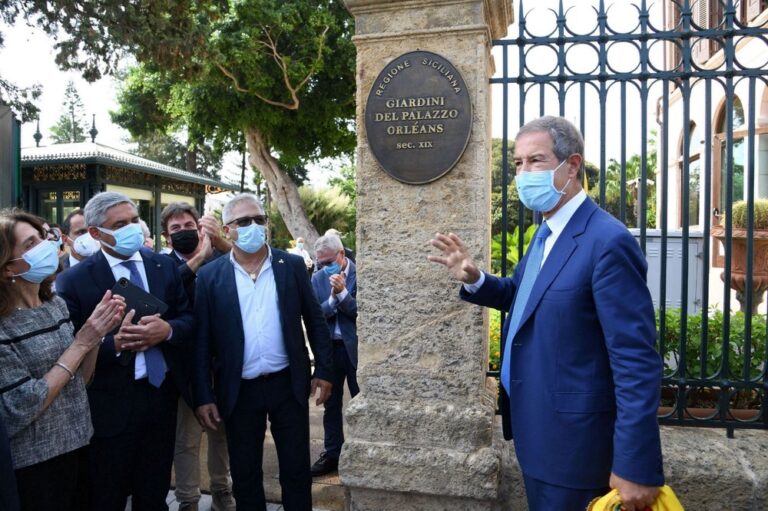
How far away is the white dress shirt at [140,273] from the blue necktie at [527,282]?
6.52 ft

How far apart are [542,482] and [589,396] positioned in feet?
1.33

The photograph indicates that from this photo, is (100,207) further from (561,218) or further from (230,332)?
(561,218)

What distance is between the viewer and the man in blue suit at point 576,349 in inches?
80.0

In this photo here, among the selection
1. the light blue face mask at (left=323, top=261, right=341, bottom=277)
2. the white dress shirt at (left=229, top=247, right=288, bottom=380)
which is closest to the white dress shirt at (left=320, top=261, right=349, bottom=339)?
the light blue face mask at (left=323, top=261, right=341, bottom=277)

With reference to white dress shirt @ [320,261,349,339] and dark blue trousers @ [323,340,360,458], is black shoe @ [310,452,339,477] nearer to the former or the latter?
dark blue trousers @ [323,340,360,458]

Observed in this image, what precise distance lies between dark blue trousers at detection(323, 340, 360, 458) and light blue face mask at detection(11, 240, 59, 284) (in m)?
2.76

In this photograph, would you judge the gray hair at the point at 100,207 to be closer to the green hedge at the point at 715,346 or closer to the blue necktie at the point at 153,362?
the blue necktie at the point at 153,362

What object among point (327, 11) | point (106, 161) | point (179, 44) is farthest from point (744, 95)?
point (106, 161)

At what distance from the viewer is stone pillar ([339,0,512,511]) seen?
314cm

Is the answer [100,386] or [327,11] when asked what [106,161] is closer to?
[327,11]

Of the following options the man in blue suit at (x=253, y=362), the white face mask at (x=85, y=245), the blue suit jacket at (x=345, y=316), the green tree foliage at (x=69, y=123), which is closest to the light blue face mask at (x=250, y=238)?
the man in blue suit at (x=253, y=362)

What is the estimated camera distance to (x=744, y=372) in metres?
3.25

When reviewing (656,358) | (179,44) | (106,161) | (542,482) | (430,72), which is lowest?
(542,482)

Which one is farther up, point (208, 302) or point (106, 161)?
point (106, 161)
